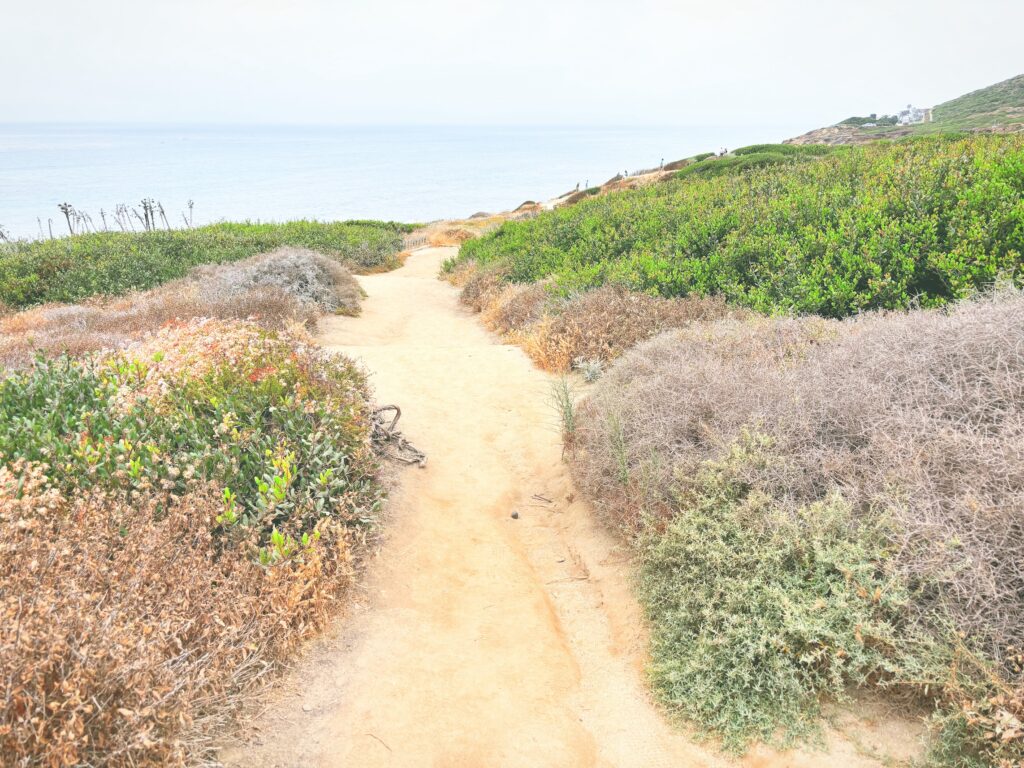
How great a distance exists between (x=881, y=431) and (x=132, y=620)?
4595 mm

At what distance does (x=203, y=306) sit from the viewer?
11344 millimetres

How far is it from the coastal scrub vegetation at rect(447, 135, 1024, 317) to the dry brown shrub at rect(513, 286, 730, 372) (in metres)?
0.50

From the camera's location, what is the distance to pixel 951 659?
306cm

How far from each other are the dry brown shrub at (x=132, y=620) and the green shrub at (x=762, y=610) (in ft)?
7.55

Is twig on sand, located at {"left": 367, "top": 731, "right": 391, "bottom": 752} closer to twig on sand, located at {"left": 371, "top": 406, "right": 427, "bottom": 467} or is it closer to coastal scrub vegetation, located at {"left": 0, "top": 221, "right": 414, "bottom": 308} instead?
twig on sand, located at {"left": 371, "top": 406, "right": 427, "bottom": 467}

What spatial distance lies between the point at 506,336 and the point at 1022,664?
31.3 ft

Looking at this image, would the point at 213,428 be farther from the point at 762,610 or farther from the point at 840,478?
the point at 840,478

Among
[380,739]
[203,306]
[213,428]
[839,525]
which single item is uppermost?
[203,306]

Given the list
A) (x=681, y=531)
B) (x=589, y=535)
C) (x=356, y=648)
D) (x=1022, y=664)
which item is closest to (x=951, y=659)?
(x=1022, y=664)

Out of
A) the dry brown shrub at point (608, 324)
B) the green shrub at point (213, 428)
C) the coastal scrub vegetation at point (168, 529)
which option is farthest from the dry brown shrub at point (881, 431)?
the coastal scrub vegetation at point (168, 529)

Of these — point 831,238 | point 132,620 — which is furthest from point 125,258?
point 831,238

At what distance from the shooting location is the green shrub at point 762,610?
10.7ft

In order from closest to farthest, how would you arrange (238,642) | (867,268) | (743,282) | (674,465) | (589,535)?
(238,642), (674,465), (589,535), (867,268), (743,282)

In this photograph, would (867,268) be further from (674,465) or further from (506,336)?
(506,336)
